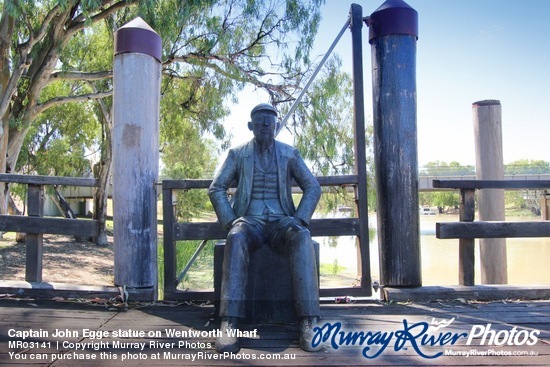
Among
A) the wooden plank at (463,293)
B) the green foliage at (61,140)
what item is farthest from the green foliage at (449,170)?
the wooden plank at (463,293)

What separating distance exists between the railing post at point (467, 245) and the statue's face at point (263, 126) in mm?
1579

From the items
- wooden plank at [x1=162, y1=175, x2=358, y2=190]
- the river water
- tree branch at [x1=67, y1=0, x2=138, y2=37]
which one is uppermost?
tree branch at [x1=67, y1=0, x2=138, y2=37]

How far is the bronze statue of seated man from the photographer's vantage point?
7.82 ft

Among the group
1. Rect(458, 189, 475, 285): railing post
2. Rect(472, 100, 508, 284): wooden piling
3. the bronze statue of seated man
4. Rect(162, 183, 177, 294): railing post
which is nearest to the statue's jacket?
the bronze statue of seated man

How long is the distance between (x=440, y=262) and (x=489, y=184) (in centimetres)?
1406

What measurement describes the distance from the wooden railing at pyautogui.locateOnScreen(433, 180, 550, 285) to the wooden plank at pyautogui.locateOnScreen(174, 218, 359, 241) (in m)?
0.66

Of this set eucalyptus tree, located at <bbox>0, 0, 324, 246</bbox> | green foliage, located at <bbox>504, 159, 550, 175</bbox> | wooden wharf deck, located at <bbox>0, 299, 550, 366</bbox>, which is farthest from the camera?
green foliage, located at <bbox>504, 159, 550, 175</bbox>

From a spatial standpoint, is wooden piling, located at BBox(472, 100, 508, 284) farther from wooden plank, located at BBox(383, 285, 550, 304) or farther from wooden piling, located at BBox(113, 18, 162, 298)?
wooden piling, located at BBox(113, 18, 162, 298)

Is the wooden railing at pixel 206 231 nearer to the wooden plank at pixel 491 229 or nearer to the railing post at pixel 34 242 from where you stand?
the wooden plank at pixel 491 229

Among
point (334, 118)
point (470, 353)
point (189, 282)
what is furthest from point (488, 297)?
point (189, 282)

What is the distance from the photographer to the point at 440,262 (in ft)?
53.7

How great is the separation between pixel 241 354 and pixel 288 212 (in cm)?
95

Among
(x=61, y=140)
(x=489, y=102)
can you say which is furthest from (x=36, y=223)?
(x=61, y=140)

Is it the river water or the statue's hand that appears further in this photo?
the river water
